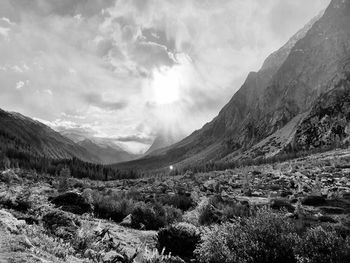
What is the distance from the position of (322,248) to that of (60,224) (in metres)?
8.15

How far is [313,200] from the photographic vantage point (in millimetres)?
20609

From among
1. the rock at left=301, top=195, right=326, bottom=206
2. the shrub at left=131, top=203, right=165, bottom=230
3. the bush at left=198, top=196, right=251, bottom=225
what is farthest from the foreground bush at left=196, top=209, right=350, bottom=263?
the rock at left=301, top=195, right=326, bottom=206

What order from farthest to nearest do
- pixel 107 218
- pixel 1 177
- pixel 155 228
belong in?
pixel 1 177, pixel 107 218, pixel 155 228

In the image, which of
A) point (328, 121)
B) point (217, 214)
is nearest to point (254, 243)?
point (217, 214)

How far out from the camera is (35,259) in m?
6.21

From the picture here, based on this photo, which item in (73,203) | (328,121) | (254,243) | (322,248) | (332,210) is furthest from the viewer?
(328,121)

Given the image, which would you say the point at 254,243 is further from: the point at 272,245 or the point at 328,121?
the point at 328,121

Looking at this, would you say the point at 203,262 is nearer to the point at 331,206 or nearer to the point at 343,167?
the point at 331,206

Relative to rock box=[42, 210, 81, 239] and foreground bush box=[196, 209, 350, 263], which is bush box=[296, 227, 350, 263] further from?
rock box=[42, 210, 81, 239]

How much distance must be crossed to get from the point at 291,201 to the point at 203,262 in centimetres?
1343

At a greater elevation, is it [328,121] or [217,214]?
[328,121]

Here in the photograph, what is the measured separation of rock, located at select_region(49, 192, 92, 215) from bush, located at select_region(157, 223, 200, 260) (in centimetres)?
706

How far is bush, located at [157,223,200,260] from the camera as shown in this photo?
38.4 feet

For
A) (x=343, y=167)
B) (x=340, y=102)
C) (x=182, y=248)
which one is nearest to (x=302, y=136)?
(x=340, y=102)
